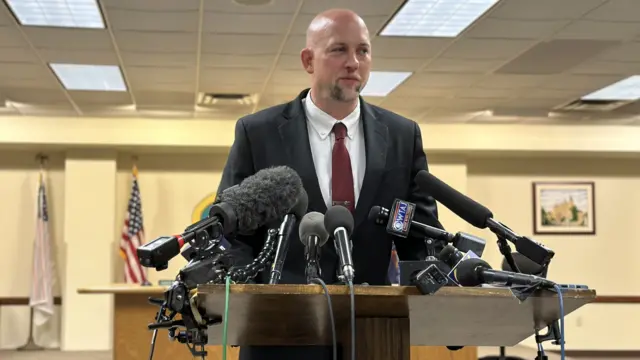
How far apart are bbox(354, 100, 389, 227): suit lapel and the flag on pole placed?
8.38 metres

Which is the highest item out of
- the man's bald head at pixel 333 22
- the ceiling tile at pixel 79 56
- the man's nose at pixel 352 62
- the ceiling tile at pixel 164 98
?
the ceiling tile at pixel 79 56

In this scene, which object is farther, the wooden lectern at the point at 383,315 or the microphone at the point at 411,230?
the microphone at the point at 411,230

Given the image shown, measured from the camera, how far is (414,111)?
8906 millimetres

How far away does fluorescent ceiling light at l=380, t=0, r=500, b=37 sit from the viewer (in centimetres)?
521

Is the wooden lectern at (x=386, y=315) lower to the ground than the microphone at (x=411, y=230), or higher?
lower

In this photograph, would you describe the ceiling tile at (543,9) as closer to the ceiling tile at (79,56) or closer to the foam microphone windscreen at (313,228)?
the ceiling tile at (79,56)

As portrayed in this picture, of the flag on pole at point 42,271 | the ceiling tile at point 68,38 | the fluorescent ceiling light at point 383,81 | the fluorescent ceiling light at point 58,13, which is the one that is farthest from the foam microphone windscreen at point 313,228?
the flag on pole at point 42,271

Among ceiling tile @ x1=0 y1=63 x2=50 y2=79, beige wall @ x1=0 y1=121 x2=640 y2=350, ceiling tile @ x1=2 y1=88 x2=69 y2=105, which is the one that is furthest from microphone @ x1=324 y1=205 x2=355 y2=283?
beige wall @ x1=0 y1=121 x2=640 y2=350

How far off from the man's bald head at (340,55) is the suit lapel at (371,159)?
0.29 ft

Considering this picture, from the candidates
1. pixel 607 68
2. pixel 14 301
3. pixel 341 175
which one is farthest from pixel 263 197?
pixel 14 301

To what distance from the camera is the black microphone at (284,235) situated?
1.23 m

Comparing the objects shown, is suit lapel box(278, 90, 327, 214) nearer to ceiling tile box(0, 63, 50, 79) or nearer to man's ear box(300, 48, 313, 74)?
man's ear box(300, 48, 313, 74)

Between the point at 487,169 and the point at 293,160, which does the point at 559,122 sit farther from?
the point at 293,160

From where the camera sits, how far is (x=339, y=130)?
170cm
